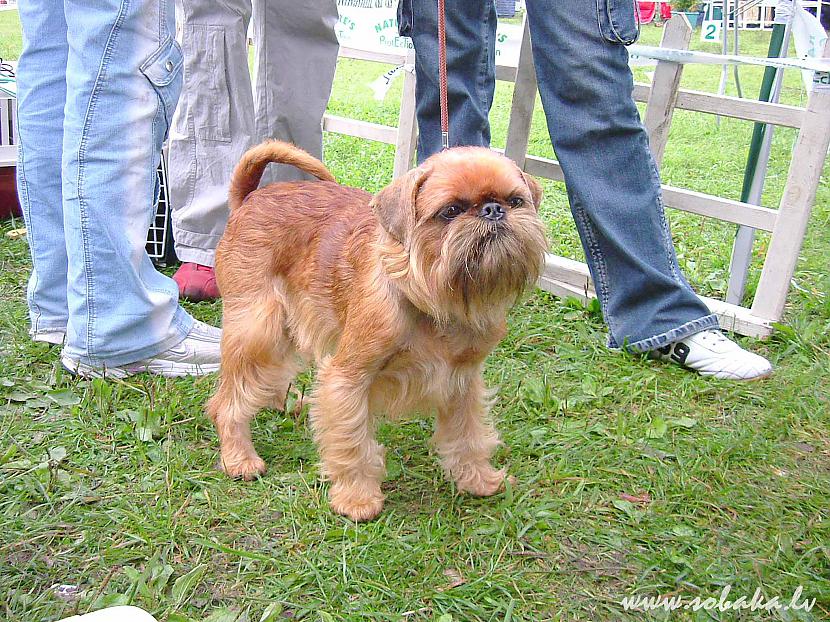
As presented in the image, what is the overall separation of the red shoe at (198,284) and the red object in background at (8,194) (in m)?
1.78

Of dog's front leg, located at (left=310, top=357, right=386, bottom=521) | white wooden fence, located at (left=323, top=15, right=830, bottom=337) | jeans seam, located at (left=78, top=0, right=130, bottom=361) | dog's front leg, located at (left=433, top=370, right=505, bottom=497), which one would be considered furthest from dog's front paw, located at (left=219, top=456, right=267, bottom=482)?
white wooden fence, located at (left=323, top=15, right=830, bottom=337)

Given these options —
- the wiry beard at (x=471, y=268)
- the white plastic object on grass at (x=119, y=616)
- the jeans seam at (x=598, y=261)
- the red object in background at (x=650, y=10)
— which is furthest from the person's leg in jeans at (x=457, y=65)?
the red object in background at (x=650, y=10)

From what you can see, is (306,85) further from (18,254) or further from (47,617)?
(47,617)

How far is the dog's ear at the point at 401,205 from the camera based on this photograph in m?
2.26

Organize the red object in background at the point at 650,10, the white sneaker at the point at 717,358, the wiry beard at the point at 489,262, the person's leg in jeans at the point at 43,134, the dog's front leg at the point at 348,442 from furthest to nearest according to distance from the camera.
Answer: the red object in background at the point at 650,10
the white sneaker at the point at 717,358
the person's leg in jeans at the point at 43,134
the dog's front leg at the point at 348,442
the wiry beard at the point at 489,262

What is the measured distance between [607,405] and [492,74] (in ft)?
5.41

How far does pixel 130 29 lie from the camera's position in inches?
116

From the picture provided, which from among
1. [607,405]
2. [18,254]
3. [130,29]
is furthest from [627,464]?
[18,254]

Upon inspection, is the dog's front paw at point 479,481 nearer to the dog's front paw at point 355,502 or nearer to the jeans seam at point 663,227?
the dog's front paw at point 355,502

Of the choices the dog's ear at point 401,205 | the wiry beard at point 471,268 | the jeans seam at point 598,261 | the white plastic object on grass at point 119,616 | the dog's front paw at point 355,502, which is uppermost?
the dog's ear at point 401,205

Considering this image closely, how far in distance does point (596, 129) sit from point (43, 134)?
238cm

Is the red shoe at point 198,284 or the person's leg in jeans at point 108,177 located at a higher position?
the person's leg in jeans at point 108,177

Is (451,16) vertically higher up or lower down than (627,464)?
higher up

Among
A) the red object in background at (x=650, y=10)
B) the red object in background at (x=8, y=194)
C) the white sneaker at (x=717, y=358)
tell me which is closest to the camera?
the white sneaker at (x=717, y=358)
